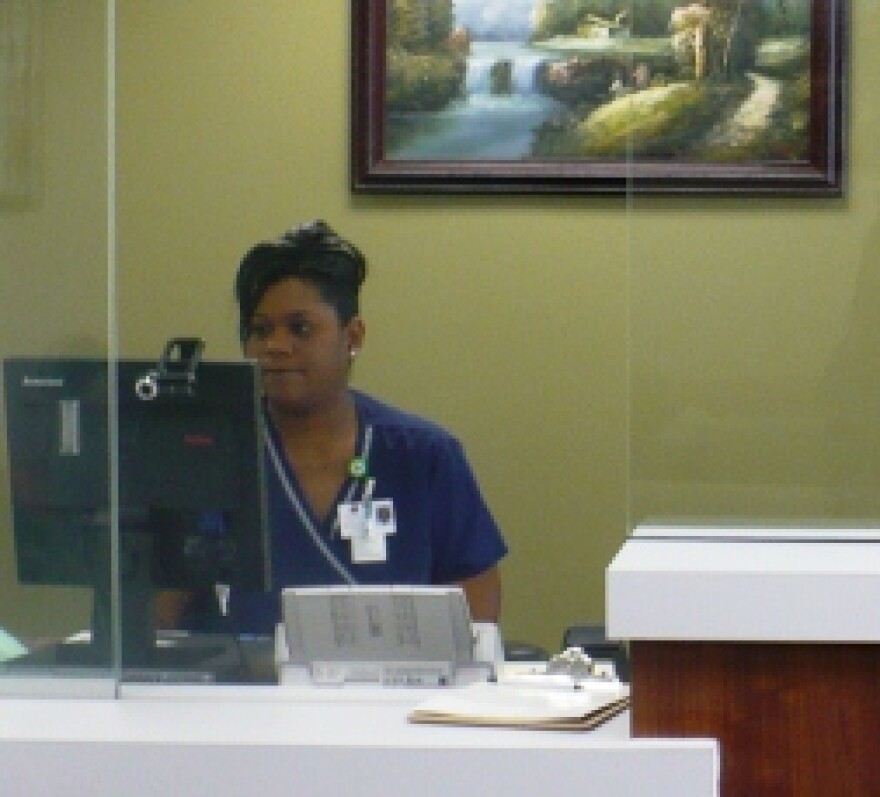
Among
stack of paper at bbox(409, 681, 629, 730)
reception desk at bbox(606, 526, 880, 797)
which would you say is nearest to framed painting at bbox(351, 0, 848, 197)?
stack of paper at bbox(409, 681, 629, 730)

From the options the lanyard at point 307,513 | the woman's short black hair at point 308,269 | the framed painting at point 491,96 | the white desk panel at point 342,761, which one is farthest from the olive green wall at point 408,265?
the white desk panel at point 342,761

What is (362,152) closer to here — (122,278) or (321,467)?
(122,278)

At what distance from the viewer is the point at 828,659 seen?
1.76m

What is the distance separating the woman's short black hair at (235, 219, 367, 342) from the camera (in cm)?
446

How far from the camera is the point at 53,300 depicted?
2148mm

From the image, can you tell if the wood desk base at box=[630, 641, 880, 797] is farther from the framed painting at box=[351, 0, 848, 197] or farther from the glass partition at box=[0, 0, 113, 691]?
the framed painting at box=[351, 0, 848, 197]

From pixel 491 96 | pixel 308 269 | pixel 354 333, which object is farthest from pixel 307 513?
pixel 491 96

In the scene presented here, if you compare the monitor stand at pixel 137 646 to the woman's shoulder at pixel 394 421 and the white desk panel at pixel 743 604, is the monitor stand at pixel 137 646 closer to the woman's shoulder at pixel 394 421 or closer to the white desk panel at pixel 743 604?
the white desk panel at pixel 743 604

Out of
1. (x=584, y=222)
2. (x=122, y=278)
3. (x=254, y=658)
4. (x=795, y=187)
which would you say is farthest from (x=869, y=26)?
(x=122, y=278)

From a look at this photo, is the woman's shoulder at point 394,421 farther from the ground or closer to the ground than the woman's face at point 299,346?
closer to the ground

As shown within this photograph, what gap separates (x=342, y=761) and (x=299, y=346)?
264 centimetres

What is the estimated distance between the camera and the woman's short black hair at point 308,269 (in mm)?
4465

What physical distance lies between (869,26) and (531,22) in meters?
2.20

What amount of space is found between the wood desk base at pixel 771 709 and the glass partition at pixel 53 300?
→ 0.65m
